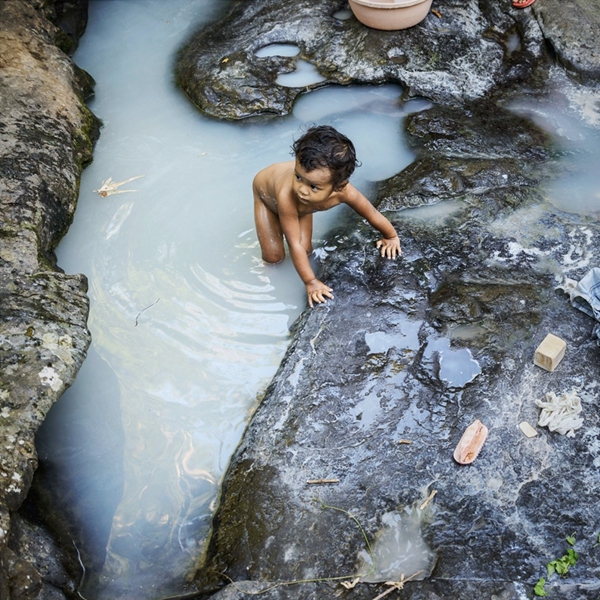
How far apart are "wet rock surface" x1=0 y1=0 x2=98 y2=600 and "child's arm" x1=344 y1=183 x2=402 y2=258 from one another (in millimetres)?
1660

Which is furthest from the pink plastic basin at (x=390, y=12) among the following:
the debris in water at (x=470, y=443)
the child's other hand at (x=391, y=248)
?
the debris in water at (x=470, y=443)

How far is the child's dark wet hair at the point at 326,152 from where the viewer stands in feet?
11.8

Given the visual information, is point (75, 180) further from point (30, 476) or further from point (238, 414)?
point (30, 476)

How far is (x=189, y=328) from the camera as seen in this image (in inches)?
169

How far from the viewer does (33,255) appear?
155 inches

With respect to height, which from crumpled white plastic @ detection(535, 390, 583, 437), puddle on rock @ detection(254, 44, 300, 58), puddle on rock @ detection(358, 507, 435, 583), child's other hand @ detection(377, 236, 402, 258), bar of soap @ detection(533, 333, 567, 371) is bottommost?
puddle on rock @ detection(358, 507, 435, 583)

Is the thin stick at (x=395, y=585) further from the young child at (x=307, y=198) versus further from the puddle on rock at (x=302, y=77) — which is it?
the puddle on rock at (x=302, y=77)

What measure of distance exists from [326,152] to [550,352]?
160 cm

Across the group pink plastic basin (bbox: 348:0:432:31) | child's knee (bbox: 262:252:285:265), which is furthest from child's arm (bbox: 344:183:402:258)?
pink plastic basin (bbox: 348:0:432:31)

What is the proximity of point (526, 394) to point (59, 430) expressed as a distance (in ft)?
8.56

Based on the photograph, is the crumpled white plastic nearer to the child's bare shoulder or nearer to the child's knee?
the child's bare shoulder

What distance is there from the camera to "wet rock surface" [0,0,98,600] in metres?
2.99

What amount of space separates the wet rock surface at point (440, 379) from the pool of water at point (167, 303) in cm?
19

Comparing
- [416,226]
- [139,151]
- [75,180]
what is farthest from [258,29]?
[416,226]
